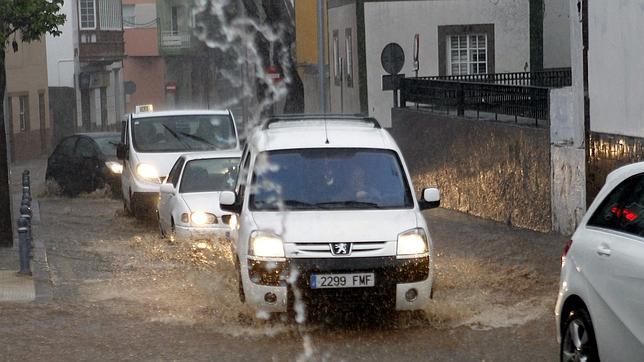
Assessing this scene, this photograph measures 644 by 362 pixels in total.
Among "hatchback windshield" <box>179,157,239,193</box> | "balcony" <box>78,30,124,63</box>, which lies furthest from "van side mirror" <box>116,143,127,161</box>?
"balcony" <box>78,30,124,63</box>

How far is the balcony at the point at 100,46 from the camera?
5938 cm

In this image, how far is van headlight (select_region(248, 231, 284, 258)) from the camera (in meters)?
11.4

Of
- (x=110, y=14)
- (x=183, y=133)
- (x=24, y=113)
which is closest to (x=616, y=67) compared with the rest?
(x=183, y=133)

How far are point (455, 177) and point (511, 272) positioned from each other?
28.2 feet

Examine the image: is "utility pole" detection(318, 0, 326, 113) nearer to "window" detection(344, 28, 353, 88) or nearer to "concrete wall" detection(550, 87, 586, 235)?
"window" detection(344, 28, 353, 88)

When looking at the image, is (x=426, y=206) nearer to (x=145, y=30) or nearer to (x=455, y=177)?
(x=455, y=177)

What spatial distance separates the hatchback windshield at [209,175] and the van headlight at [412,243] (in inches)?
312

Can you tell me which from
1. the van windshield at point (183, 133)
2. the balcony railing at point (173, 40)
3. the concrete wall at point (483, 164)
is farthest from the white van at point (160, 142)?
the balcony railing at point (173, 40)

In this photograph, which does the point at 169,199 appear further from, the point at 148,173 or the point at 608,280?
the point at 608,280

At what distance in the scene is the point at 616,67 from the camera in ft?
55.1

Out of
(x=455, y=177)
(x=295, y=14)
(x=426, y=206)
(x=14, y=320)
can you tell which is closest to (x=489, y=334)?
(x=426, y=206)

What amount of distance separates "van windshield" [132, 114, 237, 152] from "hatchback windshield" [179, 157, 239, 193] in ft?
11.3

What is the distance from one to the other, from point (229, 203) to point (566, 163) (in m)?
7.10

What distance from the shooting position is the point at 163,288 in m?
14.5
